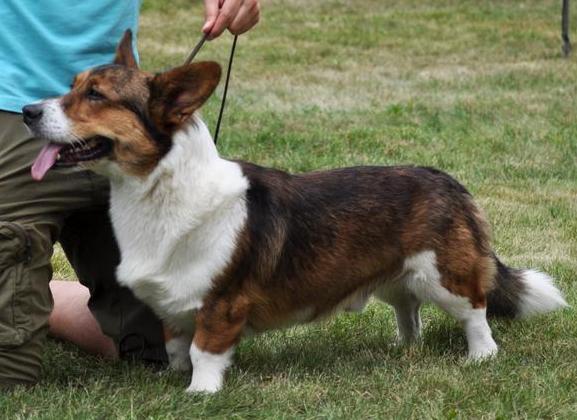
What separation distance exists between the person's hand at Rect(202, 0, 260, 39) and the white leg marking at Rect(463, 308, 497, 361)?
57.1 inches

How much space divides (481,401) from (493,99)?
22.9 ft

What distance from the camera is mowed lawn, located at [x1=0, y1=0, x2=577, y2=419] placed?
13.0 ft

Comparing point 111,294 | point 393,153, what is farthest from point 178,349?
point 393,153

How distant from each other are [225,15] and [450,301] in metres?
1.41

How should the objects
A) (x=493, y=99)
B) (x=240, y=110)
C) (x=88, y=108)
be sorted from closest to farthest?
(x=88, y=108) → (x=240, y=110) → (x=493, y=99)

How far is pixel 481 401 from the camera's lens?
395cm

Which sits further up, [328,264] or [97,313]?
[328,264]

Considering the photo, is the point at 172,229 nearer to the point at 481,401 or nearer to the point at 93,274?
the point at 93,274

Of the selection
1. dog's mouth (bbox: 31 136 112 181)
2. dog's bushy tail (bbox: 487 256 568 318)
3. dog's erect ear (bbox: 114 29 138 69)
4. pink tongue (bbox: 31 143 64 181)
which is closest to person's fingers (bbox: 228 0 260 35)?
dog's erect ear (bbox: 114 29 138 69)

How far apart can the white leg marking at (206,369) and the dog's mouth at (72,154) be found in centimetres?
79

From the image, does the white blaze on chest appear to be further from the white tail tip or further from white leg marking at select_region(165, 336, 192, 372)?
the white tail tip

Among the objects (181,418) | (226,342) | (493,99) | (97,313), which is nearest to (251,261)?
(226,342)

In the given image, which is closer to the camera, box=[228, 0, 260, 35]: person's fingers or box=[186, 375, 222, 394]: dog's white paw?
box=[186, 375, 222, 394]: dog's white paw

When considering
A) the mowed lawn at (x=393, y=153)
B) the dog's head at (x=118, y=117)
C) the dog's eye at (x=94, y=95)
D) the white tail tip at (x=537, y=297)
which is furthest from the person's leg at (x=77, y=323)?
the white tail tip at (x=537, y=297)
